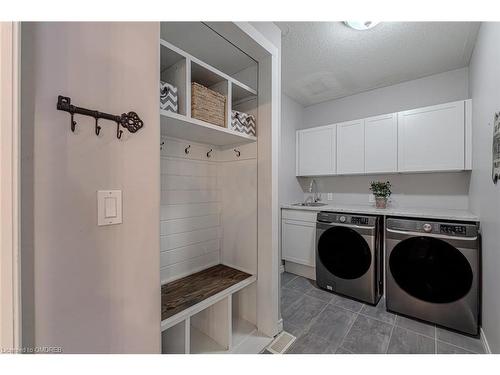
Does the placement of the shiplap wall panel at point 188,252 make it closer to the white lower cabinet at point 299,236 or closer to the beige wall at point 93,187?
the beige wall at point 93,187

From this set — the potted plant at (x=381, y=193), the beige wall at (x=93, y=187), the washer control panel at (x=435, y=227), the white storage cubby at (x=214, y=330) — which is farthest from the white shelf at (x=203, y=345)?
the potted plant at (x=381, y=193)

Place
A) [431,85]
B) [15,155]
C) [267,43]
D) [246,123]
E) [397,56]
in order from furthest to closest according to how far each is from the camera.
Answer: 1. [431,85]
2. [397,56]
3. [246,123]
4. [267,43]
5. [15,155]

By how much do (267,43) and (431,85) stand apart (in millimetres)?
2189

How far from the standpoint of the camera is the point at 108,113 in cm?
79

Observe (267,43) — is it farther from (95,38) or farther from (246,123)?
(95,38)

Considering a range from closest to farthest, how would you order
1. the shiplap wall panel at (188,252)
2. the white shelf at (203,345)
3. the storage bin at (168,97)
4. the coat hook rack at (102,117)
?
the coat hook rack at (102,117) < the storage bin at (168,97) < the white shelf at (203,345) < the shiplap wall panel at (188,252)

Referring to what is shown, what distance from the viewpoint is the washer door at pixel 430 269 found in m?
1.71

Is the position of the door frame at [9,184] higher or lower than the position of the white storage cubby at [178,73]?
lower

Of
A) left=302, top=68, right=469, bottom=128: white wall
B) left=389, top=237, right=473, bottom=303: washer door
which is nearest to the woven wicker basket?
left=389, top=237, right=473, bottom=303: washer door

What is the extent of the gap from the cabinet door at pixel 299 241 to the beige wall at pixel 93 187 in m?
2.01
